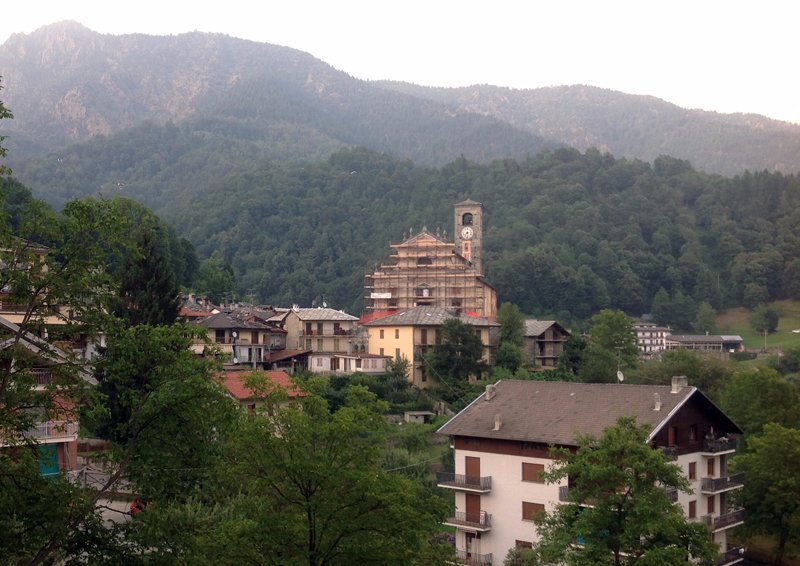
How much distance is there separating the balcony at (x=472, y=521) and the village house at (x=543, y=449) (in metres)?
0.04

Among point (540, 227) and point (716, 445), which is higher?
point (540, 227)

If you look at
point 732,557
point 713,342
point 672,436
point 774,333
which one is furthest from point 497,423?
point 774,333

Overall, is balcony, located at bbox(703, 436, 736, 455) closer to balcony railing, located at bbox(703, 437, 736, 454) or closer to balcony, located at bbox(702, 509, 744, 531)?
balcony railing, located at bbox(703, 437, 736, 454)

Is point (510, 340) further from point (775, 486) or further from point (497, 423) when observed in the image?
point (497, 423)

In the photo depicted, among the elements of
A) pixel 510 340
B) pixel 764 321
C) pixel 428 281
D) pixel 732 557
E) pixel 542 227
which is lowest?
pixel 732 557

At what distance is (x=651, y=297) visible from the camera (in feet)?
493

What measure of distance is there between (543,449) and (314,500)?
66.5 feet

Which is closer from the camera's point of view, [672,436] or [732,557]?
[672,436]

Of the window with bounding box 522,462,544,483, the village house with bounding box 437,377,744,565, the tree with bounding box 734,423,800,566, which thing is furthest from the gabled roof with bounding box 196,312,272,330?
the tree with bounding box 734,423,800,566

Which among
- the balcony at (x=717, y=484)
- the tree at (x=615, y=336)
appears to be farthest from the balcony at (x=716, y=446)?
the tree at (x=615, y=336)

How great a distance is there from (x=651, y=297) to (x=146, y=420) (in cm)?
14365

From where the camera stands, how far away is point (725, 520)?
36750mm

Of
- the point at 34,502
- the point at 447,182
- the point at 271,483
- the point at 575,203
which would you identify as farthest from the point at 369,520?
the point at 447,182

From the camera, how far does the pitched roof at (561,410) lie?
3409cm
